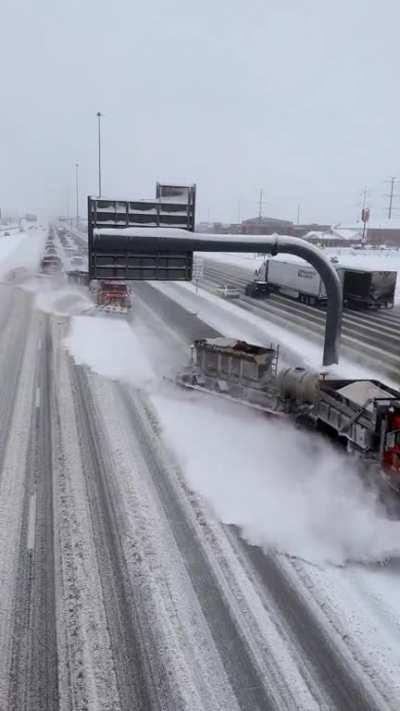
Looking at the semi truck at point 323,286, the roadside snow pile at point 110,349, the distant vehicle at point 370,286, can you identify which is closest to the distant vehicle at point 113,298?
the roadside snow pile at point 110,349

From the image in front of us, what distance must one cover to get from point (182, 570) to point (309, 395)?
7439 millimetres

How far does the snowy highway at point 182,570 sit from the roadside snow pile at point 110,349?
13.3ft

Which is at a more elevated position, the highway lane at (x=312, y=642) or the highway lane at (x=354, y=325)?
the highway lane at (x=354, y=325)

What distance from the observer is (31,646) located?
8.22m

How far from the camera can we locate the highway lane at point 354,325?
1075 inches

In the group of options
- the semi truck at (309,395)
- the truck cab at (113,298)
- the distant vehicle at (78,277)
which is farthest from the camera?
the distant vehicle at (78,277)

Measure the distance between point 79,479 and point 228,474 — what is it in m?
3.53

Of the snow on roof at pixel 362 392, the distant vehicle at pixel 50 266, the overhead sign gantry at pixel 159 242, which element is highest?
the overhead sign gantry at pixel 159 242

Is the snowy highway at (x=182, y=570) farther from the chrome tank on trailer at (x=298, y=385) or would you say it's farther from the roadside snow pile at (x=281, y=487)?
the chrome tank on trailer at (x=298, y=385)

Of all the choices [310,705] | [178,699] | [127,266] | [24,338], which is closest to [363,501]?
[310,705]

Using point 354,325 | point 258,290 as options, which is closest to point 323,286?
point 354,325

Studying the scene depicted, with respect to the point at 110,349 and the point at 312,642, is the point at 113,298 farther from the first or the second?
the point at 312,642

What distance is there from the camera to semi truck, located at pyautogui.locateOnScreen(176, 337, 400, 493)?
1180 cm

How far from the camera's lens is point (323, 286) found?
1647 inches
